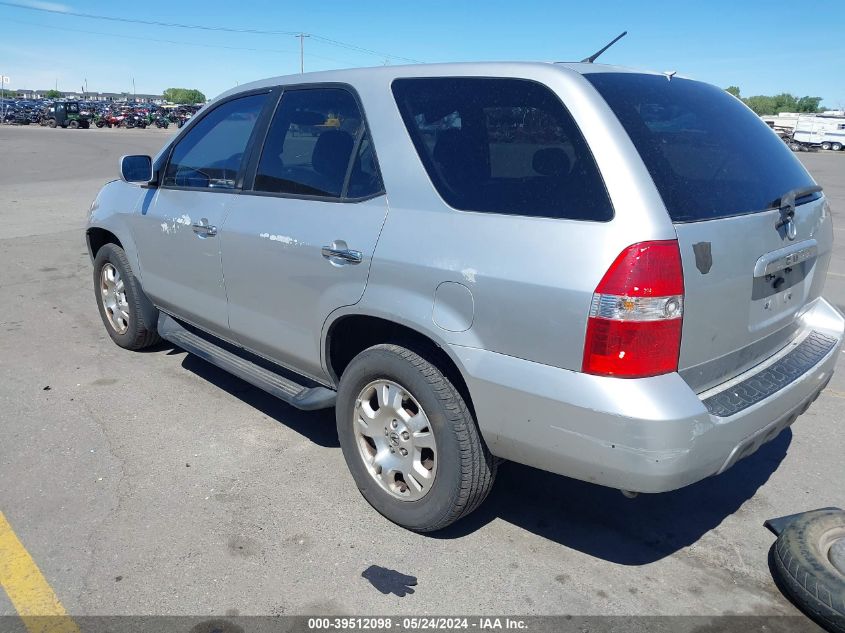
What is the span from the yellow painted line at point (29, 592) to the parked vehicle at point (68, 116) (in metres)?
54.1

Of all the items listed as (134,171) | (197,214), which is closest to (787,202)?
(197,214)

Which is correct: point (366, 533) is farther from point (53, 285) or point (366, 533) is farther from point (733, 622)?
point (53, 285)

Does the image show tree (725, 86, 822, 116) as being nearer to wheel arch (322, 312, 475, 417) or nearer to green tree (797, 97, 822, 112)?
green tree (797, 97, 822, 112)

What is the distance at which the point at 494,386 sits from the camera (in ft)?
8.66

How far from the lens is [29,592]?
2748 mm

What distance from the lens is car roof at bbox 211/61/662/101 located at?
9.25 feet

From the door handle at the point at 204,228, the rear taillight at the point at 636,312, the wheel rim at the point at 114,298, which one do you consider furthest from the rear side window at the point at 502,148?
the wheel rim at the point at 114,298

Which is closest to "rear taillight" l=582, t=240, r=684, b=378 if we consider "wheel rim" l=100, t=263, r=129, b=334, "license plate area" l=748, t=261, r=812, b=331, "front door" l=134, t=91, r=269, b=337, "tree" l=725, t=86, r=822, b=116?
"license plate area" l=748, t=261, r=812, b=331

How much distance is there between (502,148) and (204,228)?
1956mm

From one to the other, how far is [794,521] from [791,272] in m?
1.04

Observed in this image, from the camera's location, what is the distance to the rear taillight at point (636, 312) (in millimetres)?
2346

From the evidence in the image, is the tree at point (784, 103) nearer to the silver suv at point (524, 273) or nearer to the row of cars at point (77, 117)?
the row of cars at point (77, 117)

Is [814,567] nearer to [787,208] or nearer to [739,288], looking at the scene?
[739,288]

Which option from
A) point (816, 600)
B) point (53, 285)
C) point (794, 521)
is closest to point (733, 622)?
point (816, 600)
